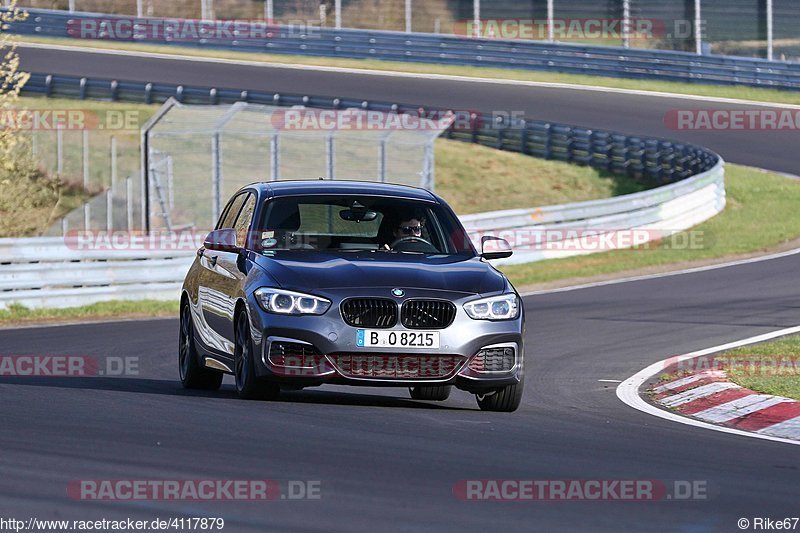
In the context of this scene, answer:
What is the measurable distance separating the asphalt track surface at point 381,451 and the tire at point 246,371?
0.41 feet

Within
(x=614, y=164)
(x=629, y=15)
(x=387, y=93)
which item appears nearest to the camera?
(x=614, y=164)

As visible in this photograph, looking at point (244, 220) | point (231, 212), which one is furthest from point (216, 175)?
point (244, 220)

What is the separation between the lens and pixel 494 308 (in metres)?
9.89

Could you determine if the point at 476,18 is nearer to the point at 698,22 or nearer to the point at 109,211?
the point at 698,22

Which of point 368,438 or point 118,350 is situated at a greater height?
point 368,438

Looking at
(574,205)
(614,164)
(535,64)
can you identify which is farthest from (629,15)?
(574,205)

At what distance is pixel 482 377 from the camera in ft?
32.3

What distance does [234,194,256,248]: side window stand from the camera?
10.9 m

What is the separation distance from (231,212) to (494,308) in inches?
114

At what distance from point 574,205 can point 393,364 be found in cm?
1720

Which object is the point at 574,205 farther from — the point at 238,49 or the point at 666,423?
the point at 238,49

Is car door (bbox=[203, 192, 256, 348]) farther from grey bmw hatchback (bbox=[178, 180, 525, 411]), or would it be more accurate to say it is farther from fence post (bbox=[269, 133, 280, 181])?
fence post (bbox=[269, 133, 280, 181])

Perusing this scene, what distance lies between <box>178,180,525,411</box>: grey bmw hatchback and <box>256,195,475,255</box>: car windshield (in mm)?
10

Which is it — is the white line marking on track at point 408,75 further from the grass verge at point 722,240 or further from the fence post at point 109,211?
the fence post at point 109,211
